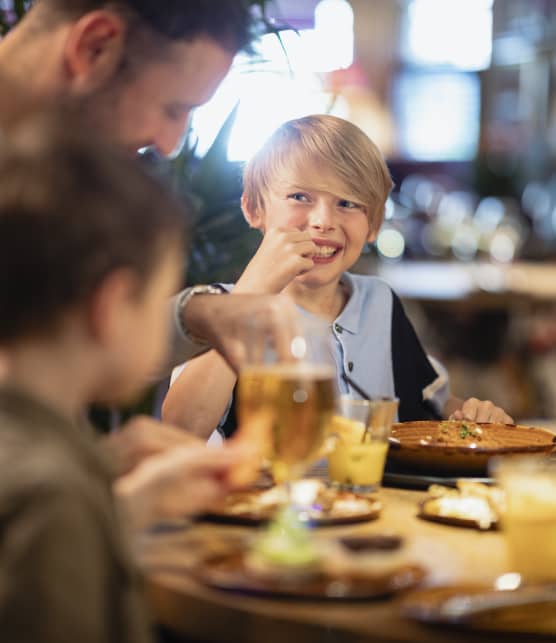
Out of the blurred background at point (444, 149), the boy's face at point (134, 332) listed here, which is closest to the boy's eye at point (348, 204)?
the blurred background at point (444, 149)

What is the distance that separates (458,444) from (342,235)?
658 millimetres

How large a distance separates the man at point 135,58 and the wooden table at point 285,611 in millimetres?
388

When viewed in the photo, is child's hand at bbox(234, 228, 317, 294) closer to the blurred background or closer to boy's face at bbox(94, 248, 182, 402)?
the blurred background

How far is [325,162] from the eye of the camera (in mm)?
2346

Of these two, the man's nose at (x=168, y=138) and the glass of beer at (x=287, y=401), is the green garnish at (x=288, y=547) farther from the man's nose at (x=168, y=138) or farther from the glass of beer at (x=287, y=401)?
the man's nose at (x=168, y=138)

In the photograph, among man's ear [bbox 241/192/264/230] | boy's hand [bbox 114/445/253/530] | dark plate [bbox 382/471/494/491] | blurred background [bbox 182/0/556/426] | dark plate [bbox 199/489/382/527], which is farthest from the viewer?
blurred background [bbox 182/0/556/426]

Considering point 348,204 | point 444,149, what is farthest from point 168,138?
point 444,149

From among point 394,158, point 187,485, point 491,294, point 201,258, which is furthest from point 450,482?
point 394,158

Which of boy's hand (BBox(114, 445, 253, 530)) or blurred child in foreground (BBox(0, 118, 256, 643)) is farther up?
blurred child in foreground (BBox(0, 118, 256, 643))

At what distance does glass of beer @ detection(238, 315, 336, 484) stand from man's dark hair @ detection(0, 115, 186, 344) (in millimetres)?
311

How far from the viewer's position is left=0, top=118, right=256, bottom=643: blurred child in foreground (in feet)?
3.12

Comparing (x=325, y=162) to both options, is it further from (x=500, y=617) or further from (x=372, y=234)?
(x=500, y=617)

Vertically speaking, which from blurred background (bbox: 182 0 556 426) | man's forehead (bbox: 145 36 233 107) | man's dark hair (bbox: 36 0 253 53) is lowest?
blurred background (bbox: 182 0 556 426)

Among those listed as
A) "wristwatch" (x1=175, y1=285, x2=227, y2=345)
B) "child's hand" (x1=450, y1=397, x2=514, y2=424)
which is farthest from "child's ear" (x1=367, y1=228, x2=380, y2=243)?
"wristwatch" (x1=175, y1=285, x2=227, y2=345)
